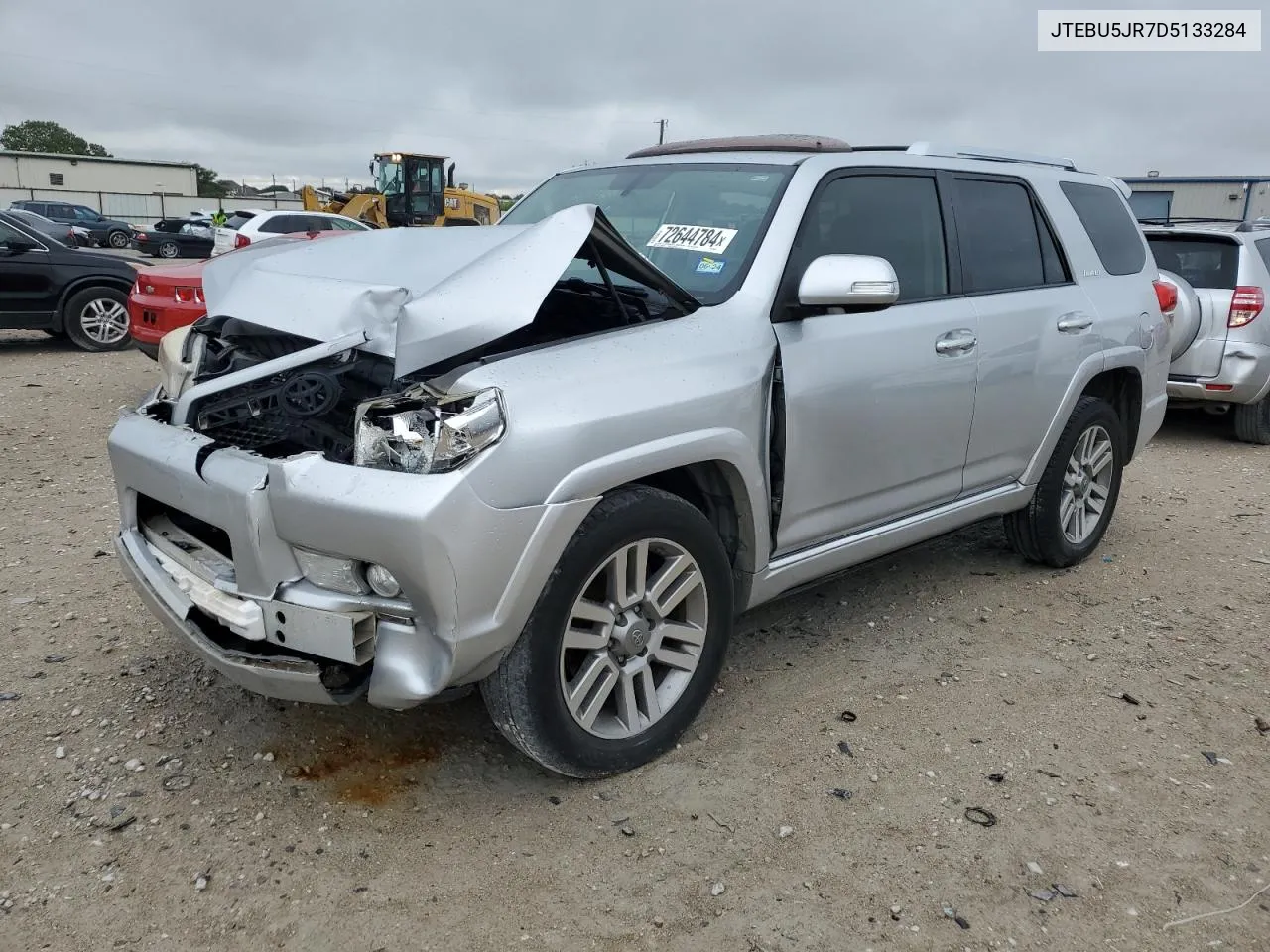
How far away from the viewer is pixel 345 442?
8.90 ft

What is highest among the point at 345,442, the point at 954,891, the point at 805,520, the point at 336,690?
the point at 345,442

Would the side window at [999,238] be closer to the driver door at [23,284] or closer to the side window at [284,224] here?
the driver door at [23,284]

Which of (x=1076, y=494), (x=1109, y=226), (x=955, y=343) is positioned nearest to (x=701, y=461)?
(x=955, y=343)

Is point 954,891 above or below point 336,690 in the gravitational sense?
below

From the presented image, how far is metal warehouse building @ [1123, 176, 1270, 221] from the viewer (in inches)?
1064

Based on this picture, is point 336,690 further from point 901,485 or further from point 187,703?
point 901,485

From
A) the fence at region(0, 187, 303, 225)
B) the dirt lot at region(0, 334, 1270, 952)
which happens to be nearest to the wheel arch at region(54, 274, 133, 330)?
the dirt lot at region(0, 334, 1270, 952)

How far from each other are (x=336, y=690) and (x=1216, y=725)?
9.24 feet

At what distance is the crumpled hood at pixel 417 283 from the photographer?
2.48 meters

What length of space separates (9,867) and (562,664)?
1455 mm

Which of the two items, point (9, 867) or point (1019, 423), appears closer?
point (9, 867)

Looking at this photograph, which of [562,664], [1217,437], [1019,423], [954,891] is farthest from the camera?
[1217,437]

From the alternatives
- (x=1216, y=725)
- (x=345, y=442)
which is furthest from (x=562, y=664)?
(x=1216, y=725)

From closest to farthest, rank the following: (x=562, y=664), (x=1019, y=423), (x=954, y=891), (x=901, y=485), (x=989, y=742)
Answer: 1. (x=954, y=891)
2. (x=562, y=664)
3. (x=989, y=742)
4. (x=901, y=485)
5. (x=1019, y=423)
